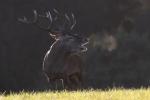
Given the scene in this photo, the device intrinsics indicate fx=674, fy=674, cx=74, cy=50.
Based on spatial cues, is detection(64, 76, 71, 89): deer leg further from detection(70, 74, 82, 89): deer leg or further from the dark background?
the dark background

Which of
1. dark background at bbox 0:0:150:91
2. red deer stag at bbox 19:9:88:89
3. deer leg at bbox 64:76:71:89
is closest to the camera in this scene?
red deer stag at bbox 19:9:88:89

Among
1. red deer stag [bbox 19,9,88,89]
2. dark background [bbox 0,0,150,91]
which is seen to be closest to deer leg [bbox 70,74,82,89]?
red deer stag [bbox 19,9,88,89]

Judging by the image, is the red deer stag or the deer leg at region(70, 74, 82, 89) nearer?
the red deer stag

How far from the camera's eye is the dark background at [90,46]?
3634 cm

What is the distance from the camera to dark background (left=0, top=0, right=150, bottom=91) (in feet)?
119

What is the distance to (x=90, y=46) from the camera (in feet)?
133

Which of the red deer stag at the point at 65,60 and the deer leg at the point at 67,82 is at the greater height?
the red deer stag at the point at 65,60

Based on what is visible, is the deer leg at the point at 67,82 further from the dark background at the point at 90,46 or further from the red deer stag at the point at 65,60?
the dark background at the point at 90,46

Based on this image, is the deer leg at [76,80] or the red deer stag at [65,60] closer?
the red deer stag at [65,60]

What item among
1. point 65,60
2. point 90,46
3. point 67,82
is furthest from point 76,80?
point 90,46

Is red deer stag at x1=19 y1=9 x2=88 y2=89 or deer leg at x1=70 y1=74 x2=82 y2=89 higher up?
red deer stag at x1=19 y1=9 x2=88 y2=89

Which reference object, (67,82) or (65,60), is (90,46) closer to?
(65,60)

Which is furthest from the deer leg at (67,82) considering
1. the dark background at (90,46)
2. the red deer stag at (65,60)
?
the dark background at (90,46)

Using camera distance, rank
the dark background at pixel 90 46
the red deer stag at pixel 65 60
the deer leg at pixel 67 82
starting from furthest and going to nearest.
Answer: the dark background at pixel 90 46, the deer leg at pixel 67 82, the red deer stag at pixel 65 60
